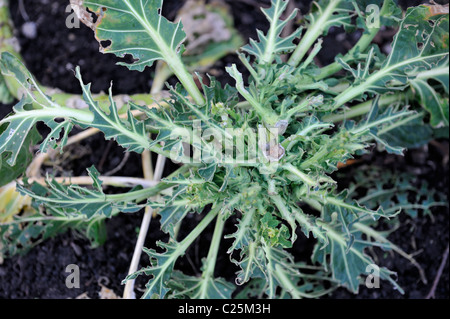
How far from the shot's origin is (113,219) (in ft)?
6.25

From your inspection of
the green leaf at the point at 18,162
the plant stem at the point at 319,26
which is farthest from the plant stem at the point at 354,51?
the green leaf at the point at 18,162

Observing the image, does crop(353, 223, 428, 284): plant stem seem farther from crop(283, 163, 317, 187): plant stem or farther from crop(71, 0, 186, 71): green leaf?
crop(71, 0, 186, 71): green leaf

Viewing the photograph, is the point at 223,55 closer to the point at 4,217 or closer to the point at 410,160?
the point at 410,160

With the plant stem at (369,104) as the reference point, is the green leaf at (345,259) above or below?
below

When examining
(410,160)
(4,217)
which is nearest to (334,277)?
(410,160)

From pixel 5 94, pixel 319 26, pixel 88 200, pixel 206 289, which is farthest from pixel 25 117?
pixel 319 26

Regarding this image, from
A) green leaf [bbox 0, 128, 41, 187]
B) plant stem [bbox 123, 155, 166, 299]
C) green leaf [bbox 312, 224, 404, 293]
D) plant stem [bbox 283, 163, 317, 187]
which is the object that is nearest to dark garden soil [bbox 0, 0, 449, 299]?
plant stem [bbox 123, 155, 166, 299]

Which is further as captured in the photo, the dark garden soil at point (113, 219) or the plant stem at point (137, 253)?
the dark garden soil at point (113, 219)

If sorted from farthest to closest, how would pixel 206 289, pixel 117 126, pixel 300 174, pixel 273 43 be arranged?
pixel 206 289
pixel 273 43
pixel 117 126
pixel 300 174

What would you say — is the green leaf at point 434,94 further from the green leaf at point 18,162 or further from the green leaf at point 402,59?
the green leaf at point 18,162

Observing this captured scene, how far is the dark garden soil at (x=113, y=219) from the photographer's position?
185cm

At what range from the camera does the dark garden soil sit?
72.7 inches

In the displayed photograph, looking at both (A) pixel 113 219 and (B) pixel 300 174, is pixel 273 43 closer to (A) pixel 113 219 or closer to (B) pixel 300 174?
(B) pixel 300 174
